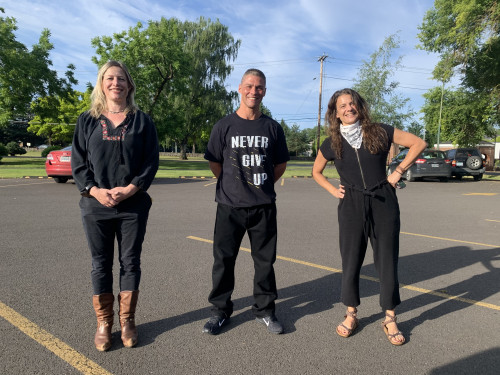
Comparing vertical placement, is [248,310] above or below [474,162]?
below

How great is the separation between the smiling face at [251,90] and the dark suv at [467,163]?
18.6 metres

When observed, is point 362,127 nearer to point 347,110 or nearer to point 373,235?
point 347,110

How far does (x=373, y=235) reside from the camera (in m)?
2.93

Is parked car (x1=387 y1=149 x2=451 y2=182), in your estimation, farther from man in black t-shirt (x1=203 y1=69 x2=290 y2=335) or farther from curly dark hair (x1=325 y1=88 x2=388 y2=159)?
man in black t-shirt (x1=203 y1=69 x2=290 y2=335)

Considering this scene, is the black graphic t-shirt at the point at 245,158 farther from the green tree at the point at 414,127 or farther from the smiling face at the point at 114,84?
the green tree at the point at 414,127

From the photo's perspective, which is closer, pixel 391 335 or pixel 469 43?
pixel 391 335

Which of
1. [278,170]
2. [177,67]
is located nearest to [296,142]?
[177,67]

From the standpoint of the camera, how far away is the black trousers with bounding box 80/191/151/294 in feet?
8.72

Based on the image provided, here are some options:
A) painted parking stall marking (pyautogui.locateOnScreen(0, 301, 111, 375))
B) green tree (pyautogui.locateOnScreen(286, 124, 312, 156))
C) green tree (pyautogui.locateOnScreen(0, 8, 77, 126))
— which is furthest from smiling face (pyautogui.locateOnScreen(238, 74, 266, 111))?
green tree (pyautogui.locateOnScreen(286, 124, 312, 156))

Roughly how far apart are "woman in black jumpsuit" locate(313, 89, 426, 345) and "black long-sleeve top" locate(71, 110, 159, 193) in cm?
149

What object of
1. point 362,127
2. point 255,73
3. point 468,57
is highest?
point 468,57

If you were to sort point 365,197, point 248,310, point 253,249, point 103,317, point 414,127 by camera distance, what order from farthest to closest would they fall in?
1. point 414,127
2. point 248,310
3. point 253,249
4. point 365,197
5. point 103,317

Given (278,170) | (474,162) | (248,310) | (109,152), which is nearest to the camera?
(109,152)

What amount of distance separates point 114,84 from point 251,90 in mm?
1006
